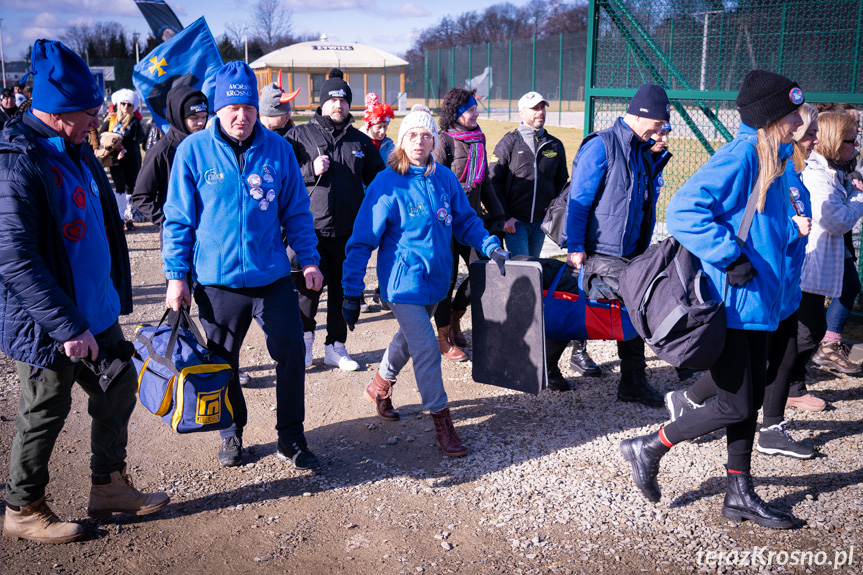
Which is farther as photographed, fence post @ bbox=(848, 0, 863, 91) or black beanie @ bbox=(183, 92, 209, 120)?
fence post @ bbox=(848, 0, 863, 91)

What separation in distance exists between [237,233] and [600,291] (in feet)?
7.27

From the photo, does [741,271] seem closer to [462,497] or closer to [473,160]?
[462,497]

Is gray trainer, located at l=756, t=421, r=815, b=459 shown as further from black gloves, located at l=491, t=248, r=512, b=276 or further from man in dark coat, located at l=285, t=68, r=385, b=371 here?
man in dark coat, located at l=285, t=68, r=385, b=371

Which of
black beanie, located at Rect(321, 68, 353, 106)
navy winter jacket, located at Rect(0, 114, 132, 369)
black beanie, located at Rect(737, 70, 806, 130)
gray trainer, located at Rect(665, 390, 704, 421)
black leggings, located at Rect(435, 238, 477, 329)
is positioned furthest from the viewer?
black leggings, located at Rect(435, 238, 477, 329)

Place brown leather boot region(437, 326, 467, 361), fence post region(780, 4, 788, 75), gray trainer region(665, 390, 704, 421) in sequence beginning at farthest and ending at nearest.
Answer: fence post region(780, 4, 788, 75) < brown leather boot region(437, 326, 467, 361) < gray trainer region(665, 390, 704, 421)

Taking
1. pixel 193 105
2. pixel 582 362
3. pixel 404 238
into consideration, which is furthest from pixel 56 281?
→ pixel 582 362

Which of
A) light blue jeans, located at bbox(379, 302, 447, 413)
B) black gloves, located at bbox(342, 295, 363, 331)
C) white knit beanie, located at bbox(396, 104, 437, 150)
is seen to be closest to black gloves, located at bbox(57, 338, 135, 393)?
black gloves, located at bbox(342, 295, 363, 331)

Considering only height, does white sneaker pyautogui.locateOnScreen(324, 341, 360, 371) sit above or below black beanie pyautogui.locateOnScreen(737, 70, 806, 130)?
below

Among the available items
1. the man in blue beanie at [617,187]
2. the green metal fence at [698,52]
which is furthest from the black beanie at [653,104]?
the green metal fence at [698,52]

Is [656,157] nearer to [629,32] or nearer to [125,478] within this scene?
[629,32]

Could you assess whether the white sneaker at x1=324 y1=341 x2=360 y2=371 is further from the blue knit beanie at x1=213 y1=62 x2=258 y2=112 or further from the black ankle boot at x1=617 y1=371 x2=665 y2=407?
the blue knit beanie at x1=213 y1=62 x2=258 y2=112

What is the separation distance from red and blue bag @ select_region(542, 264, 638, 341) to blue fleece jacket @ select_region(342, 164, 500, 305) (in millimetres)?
863

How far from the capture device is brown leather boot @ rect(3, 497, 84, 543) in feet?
11.0

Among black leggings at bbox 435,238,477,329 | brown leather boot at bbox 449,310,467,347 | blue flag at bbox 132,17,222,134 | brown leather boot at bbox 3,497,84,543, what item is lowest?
brown leather boot at bbox 3,497,84,543
